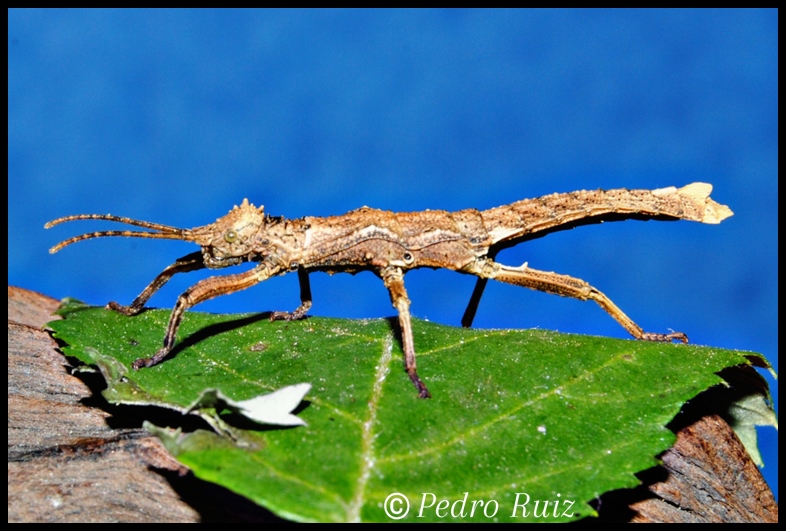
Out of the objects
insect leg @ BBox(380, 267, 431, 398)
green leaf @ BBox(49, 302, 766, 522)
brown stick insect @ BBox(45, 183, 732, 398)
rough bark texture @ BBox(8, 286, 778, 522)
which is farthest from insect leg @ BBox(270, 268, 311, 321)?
rough bark texture @ BBox(8, 286, 778, 522)

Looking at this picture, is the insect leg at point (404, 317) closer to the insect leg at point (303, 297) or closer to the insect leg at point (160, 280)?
the insect leg at point (303, 297)

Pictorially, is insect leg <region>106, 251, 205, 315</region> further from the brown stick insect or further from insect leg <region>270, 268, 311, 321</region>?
insect leg <region>270, 268, 311, 321</region>

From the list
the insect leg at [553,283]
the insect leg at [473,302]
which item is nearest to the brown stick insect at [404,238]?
the insect leg at [553,283]

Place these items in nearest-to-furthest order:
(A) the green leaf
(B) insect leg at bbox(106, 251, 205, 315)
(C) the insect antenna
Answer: (A) the green leaf < (C) the insect antenna < (B) insect leg at bbox(106, 251, 205, 315)

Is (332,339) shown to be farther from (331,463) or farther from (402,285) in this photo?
(331,463)

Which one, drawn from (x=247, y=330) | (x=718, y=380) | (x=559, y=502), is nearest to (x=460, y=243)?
(x=247, y=330)

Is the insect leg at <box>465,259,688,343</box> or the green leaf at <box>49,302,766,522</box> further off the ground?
the insect leg at <box>465,259,688,343</box>

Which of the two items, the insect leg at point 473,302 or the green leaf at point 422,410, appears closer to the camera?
the green leaf at point 422,410

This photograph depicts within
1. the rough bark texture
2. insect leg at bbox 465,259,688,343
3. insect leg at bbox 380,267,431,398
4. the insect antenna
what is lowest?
the rough bark texture
